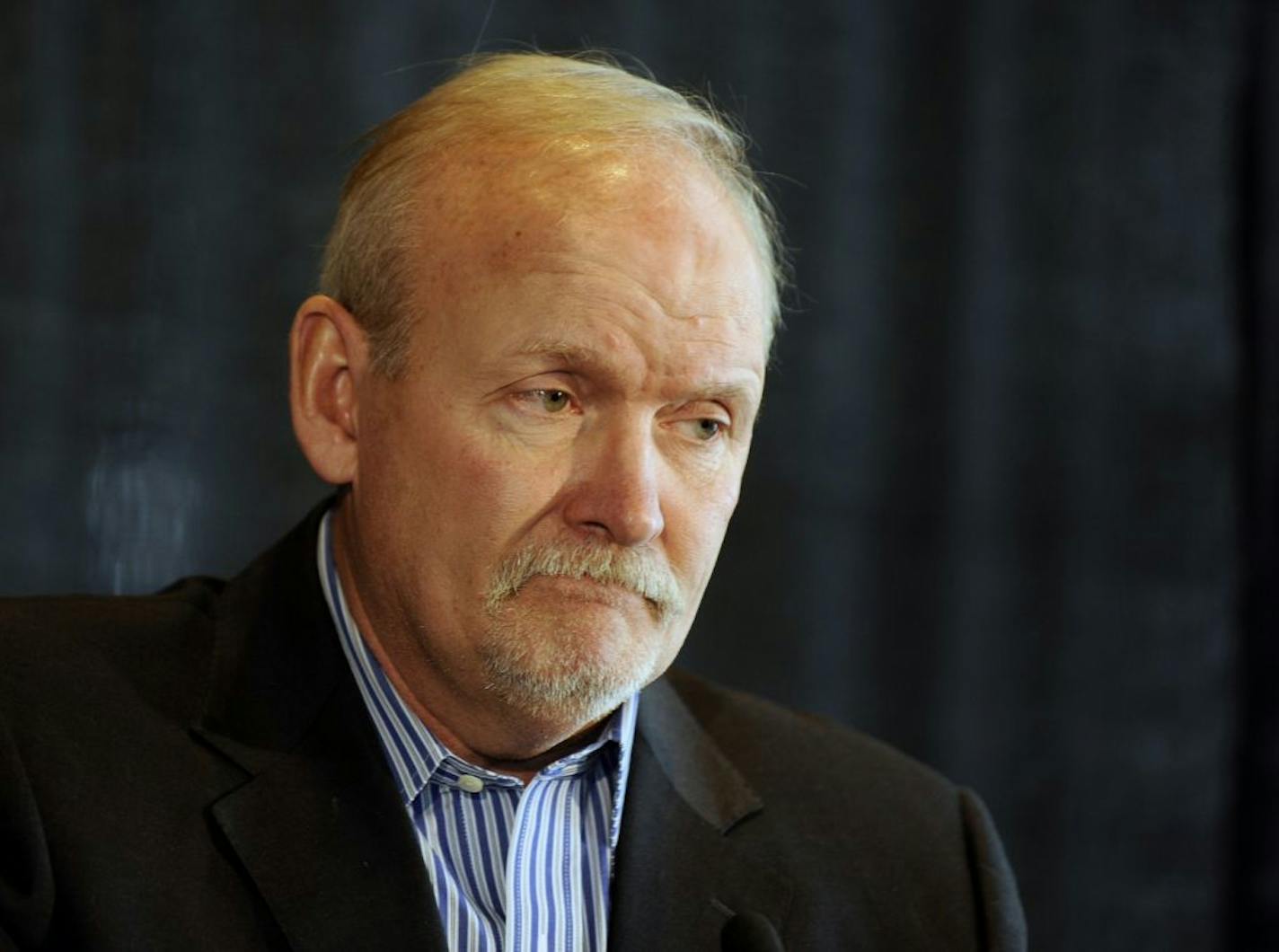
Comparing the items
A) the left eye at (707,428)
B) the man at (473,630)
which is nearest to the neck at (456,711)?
the man at (473,630)

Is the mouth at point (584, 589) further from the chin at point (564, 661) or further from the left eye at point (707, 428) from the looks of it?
the left eye at point (707, 428)

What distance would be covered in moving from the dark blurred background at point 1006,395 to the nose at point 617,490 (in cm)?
113

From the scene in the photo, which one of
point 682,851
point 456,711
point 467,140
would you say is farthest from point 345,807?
point 467,140

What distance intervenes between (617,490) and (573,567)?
10 centimetres

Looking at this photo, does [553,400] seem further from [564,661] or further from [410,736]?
[410,736]

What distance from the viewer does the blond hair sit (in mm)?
2037

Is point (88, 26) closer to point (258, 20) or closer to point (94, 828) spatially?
point (258, 20)

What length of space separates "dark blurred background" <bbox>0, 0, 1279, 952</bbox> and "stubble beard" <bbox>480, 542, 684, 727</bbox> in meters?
1.09

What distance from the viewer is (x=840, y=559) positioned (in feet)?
11.0

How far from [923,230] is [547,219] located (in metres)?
1.60

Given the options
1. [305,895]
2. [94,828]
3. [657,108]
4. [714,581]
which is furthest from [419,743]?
[714,581]

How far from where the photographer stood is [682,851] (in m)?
2.11

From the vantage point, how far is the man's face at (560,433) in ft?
6.29

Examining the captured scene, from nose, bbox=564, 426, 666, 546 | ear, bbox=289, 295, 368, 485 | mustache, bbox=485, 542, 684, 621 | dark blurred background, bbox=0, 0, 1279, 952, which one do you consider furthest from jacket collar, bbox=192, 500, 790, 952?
dark blurred background, bbox=0, 0, 1279, 952
